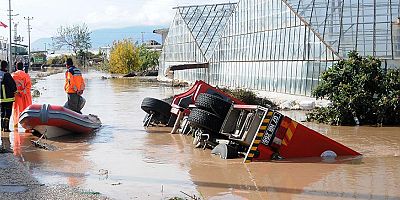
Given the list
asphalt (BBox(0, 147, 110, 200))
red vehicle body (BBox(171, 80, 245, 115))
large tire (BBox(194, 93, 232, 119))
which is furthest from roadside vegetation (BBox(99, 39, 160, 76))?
asphalt (BBox(0, 147, 110, 200))

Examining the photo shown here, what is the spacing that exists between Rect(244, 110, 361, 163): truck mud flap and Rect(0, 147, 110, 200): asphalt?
457cm

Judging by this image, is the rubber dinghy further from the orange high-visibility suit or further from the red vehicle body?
the red vehicle body

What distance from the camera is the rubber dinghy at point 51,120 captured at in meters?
14.9

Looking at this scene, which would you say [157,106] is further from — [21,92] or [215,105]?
[215,105]

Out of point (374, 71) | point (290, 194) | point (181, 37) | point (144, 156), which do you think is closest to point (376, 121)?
point (374, 71)

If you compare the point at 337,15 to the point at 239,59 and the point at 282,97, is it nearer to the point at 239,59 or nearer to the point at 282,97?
the point at 282,97

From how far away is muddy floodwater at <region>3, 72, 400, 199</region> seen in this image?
9367 millimetres

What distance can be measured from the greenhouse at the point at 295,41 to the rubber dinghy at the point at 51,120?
13.7 meters

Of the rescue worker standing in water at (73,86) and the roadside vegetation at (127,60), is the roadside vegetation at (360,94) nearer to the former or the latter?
the rescue worker standing in water at (73,86)

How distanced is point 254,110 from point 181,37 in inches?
1608

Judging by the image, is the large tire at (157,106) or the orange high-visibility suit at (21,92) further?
the large tire at (157,106)

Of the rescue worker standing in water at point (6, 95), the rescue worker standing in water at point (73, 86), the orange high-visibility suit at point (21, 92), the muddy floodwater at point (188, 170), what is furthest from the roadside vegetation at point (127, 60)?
the muddy floodwater at point (188, 170)

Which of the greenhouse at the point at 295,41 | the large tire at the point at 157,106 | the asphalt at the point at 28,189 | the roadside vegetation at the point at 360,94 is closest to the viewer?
the asphalt at the point at 28,189

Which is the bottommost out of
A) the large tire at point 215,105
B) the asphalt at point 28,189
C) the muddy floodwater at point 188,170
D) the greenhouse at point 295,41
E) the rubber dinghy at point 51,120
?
the muddy floodwater at point 188,170
